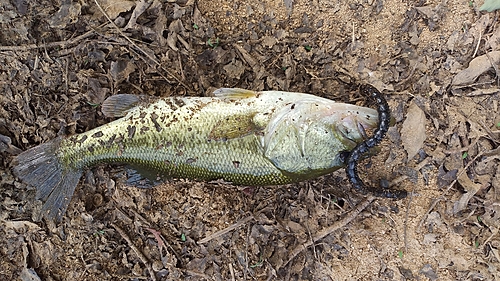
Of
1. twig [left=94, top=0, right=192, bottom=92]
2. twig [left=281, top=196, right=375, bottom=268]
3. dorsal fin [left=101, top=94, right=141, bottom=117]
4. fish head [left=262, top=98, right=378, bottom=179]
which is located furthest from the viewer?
twig [left=281, top=196, right=375, bottom=268]

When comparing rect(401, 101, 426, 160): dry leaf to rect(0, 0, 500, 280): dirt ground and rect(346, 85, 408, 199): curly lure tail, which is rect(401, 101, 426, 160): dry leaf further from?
rect(346, 85, 408, 199): curly lure tail

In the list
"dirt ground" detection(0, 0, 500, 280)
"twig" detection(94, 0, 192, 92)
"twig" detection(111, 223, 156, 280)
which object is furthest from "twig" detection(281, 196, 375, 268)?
"twig" detection(94, 0, 192, 92)

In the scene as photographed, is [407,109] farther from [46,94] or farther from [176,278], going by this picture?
[46,94]

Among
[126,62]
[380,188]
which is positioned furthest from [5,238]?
[380,188]

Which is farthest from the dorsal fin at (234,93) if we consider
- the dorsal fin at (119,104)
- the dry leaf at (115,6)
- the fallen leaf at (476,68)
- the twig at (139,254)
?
the fallen leaf at (476,68)

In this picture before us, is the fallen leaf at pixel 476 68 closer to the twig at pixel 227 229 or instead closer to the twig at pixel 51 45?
the twig at pixel 227 229

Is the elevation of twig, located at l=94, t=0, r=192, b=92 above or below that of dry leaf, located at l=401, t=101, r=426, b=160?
above

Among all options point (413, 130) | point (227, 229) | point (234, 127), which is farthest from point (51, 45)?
point (413, 130)
